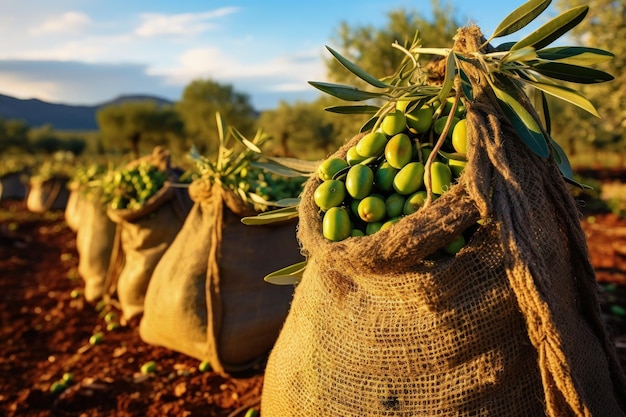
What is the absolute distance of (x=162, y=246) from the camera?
5121 millimetres

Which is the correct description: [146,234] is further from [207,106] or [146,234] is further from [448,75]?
[207,106]

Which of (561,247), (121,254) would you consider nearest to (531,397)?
(561,247)

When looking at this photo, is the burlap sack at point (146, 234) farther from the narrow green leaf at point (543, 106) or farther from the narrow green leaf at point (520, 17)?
the narrow green leaf at point (520, 17)

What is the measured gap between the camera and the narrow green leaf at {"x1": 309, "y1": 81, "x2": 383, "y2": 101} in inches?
75.6

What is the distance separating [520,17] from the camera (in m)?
1.85

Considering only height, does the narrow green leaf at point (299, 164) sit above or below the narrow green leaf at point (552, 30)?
below

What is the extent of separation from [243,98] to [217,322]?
32809 millimetres

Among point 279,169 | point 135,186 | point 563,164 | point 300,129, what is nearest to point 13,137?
point 300,129

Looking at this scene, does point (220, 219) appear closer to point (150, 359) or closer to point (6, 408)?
point (150, 359)

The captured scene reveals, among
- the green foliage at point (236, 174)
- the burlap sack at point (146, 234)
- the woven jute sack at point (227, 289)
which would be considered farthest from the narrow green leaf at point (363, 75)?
the burlap sack at point (146, 234)

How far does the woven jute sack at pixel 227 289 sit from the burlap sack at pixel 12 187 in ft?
66.8

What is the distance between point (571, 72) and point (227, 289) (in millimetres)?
2719

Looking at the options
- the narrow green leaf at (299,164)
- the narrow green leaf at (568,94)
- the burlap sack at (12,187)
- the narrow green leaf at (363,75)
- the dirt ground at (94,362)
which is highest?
the narrow green leaf at (363,75)

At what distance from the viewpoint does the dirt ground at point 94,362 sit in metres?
3.47
